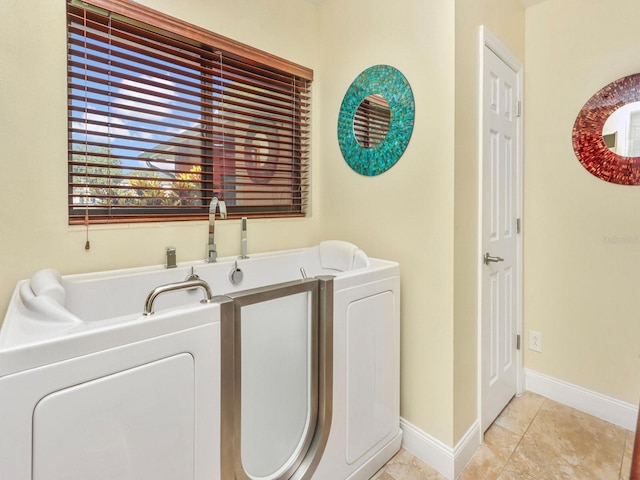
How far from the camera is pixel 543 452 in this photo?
67.1 inches

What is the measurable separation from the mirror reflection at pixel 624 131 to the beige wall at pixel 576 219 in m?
0.18

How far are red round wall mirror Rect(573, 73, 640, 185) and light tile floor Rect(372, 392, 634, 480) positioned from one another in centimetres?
140

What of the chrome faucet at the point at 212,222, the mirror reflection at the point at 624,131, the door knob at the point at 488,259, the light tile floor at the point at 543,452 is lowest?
the light tile floor at the point at 543,452

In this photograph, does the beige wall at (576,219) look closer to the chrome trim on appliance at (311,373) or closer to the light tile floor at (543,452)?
the light tile floor at (543,452)

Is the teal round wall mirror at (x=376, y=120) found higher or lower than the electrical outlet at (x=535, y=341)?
higher

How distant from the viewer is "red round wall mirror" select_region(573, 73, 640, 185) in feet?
5.99

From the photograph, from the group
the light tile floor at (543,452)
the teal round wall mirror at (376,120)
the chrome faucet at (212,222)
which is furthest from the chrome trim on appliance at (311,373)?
the teal round wall mirror at (376,120)

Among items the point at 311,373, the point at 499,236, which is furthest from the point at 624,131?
the point at 311,373

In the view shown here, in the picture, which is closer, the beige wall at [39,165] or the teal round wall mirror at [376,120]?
the beige wall at [39,165]

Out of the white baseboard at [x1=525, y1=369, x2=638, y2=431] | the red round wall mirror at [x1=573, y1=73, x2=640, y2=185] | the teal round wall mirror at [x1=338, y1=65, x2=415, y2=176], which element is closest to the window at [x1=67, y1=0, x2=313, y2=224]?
the teal round wall mirror at [x1=338, y1=65, x2=415, y2=176]

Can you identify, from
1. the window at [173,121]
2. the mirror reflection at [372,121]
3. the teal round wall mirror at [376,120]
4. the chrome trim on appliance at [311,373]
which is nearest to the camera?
the chrome trim on appliance at [311,373]

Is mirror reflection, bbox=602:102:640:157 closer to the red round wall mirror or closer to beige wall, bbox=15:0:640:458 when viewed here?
the red round wall mirror

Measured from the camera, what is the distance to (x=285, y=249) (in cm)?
226

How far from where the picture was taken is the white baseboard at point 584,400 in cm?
189
